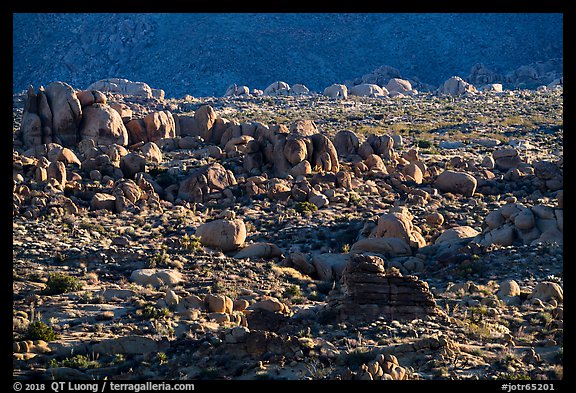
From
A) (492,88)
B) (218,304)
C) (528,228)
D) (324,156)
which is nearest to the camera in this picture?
(218,304)

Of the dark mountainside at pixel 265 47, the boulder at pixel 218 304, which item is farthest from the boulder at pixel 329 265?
the dark mountainside at pixel 265 47

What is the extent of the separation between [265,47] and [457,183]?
98.2 m

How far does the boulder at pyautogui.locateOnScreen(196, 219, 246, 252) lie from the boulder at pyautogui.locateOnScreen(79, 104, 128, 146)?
1715 centimetres

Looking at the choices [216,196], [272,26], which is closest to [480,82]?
[272,26]

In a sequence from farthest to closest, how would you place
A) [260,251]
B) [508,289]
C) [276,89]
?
[276,89], [260,251], [508,289]

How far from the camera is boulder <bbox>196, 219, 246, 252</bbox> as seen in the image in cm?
3036

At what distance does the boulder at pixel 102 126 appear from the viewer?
4553 cm

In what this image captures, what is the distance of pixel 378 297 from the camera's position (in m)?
20.4

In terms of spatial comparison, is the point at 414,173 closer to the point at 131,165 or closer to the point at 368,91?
the point at 131,165

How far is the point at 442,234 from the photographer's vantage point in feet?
107

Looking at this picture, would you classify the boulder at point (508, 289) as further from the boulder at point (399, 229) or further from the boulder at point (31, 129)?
the boulder at point (31, 129)

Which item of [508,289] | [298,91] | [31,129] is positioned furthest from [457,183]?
[298,91]
